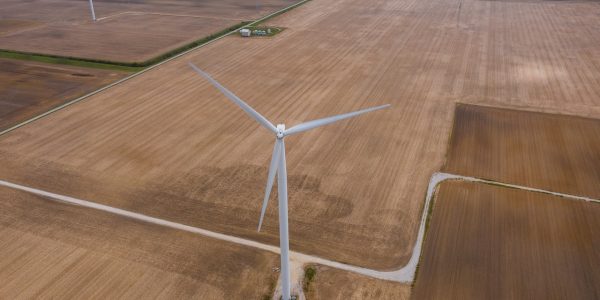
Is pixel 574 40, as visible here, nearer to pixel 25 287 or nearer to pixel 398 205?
pixel 398 205

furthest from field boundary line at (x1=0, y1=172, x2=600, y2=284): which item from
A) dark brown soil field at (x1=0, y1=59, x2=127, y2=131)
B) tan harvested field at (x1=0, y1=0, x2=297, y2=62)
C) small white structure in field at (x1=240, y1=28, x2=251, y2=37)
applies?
small white structure in field at (x1=240, y1=28, x2=251, y2=37)

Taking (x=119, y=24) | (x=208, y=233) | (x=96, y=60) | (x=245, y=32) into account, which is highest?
(x=119, y=24)

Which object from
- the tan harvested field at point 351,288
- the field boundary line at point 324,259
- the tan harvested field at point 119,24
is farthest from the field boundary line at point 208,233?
the tan harvested field at point 119,24

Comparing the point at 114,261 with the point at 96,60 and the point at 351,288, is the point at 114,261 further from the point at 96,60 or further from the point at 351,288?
the point at 96,60

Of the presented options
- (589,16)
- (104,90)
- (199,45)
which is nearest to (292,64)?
(199,45)

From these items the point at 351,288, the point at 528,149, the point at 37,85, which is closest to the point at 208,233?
the point at 351,288

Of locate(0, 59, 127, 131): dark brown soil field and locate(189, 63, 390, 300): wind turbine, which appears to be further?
locate(0, 59, 127, 131): dark brown soil field

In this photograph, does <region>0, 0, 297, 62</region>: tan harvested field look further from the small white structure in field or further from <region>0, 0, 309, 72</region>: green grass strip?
the small white structure in field
